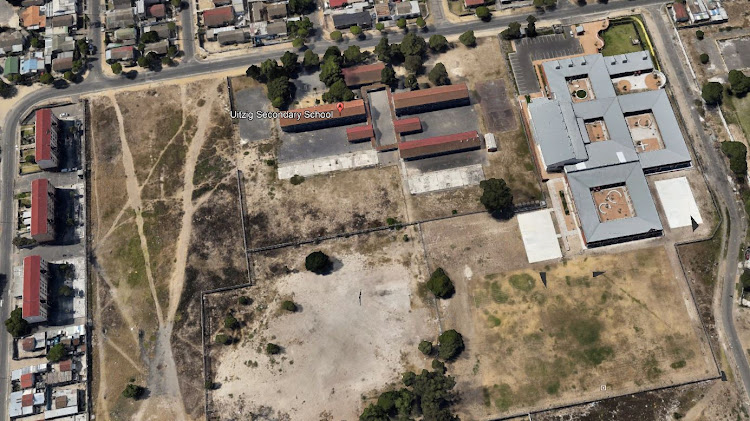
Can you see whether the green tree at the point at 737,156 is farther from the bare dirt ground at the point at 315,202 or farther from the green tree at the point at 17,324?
the green tree at the point at 17,324

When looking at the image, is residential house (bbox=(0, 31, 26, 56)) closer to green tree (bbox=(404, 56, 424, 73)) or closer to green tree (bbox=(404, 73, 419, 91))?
green tree (bbox=(404, 56, 424, 73))

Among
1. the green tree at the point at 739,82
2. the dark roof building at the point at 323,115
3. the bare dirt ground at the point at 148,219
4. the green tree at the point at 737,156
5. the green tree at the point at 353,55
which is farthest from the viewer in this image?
the green tree at the point at 353,55

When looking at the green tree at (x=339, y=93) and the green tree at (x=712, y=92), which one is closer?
the green tree at (x=712, y=92)

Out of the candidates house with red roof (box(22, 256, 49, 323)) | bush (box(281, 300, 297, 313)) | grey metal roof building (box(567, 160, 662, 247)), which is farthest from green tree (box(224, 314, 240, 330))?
grey metal roof building (box(567, 160, 662, 247))

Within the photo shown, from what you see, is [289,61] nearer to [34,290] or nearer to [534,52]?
[534,52]

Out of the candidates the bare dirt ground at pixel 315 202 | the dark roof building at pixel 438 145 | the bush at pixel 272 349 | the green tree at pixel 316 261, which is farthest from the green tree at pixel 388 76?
the bush at pixel 272 349

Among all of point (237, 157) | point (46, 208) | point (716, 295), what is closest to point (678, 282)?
point (716, 295)
